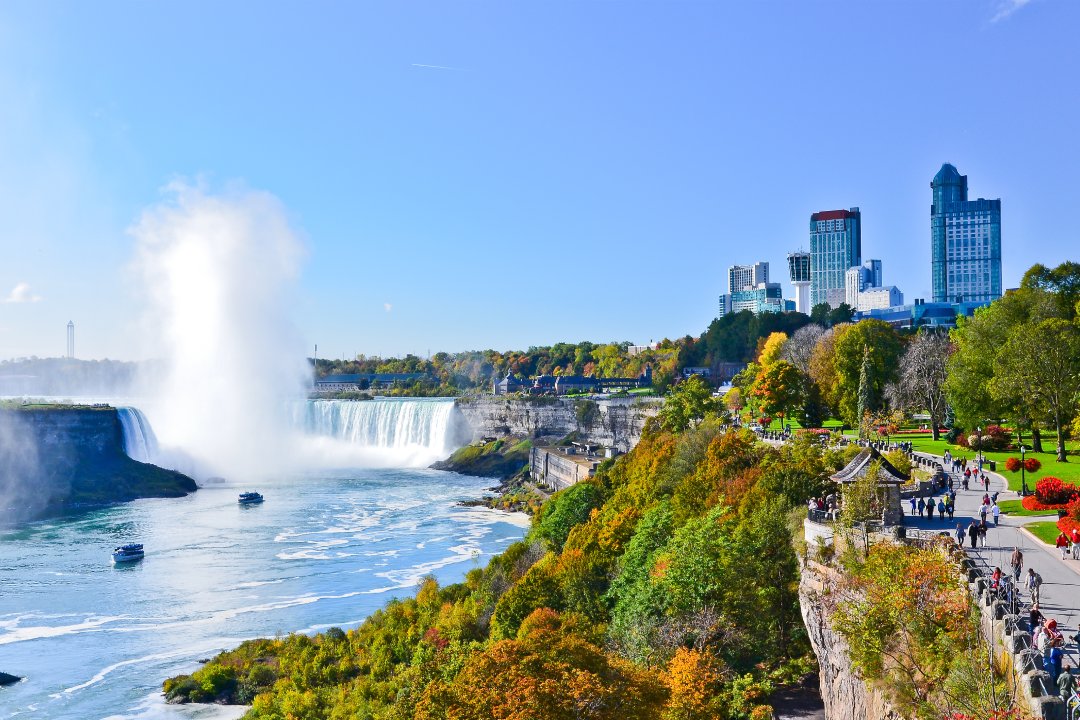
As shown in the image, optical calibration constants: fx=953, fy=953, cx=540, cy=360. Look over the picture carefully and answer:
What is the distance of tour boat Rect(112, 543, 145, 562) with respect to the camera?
39.5 metres

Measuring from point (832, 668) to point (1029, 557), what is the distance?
4035mm

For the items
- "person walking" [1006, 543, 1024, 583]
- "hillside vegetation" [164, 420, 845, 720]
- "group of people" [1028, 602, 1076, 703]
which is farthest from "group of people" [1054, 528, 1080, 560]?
"hillside vegetation" [164, 420, 845, 720]

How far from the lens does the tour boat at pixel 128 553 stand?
3950 centimetres

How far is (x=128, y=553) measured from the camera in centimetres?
3981

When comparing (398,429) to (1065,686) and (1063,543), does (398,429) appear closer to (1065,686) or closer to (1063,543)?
(1063,543)

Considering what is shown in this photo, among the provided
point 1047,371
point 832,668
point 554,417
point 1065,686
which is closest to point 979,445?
point 1047,371

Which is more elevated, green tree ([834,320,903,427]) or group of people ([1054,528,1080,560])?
green tree ([834,320,903,427])

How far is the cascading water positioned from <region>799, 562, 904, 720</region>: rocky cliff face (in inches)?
2595

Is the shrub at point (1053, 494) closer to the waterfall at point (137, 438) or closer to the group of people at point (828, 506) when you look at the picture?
the group of people at point (828, 506)

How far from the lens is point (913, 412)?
4247 centimetres

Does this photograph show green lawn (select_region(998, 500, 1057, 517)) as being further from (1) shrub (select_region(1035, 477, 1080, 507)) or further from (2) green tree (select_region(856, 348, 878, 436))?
(2) green tree (select_region(856, 348, 878, 436))

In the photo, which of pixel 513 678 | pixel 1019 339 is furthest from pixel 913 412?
pixel 513 678

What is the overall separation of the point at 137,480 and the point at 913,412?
48260 millimetres

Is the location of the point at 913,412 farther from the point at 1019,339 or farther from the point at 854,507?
the point at 854,507
